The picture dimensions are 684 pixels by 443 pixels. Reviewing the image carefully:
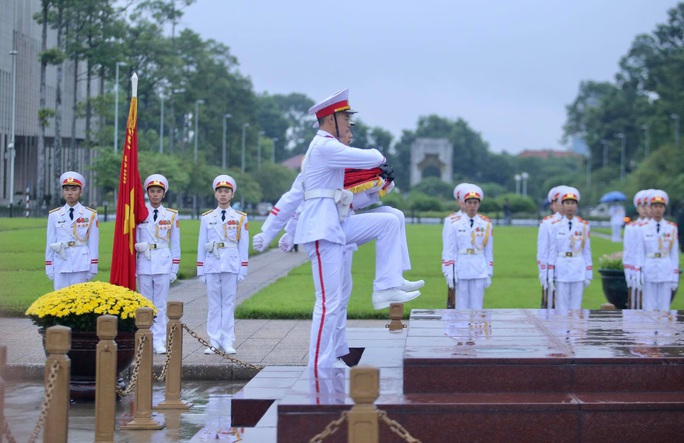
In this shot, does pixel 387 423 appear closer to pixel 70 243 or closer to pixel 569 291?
pixel 70 243

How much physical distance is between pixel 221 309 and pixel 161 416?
143 inches

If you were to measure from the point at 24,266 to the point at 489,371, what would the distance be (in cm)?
1207

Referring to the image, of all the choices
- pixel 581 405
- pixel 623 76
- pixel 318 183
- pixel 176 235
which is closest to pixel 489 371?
pixel 581 405

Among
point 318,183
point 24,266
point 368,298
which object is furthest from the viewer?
point 368,298

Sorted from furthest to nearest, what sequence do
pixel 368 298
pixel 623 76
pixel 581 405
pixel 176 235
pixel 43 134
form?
pixel 623 76, pixel 43 134, pixel 368 298, pixel 176 235, pixel 581 405

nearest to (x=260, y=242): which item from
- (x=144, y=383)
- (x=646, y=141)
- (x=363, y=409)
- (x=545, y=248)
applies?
(x=144, y=383)

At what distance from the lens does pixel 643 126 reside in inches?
3327

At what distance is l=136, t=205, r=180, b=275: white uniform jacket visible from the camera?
12.5 m

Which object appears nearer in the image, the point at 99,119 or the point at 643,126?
the point at 99,119

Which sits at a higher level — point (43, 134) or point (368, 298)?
point (43, 134)

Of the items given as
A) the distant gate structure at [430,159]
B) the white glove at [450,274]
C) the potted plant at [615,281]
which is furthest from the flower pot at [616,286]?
the distant gate structure at [430,159]

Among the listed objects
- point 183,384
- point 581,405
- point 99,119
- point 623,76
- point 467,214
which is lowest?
point 183,384

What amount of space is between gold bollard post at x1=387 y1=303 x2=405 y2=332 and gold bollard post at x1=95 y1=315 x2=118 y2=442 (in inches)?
141

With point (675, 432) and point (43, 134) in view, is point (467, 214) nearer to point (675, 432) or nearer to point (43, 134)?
point (675, 432)
